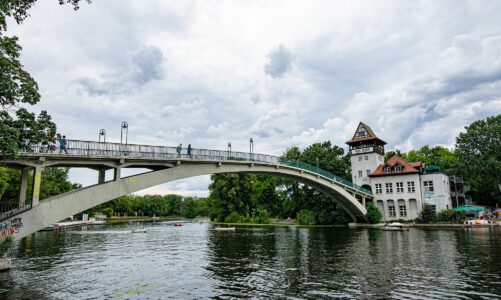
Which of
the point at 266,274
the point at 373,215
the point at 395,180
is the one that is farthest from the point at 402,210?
the point at 266,274

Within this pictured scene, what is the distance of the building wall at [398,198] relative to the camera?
57906 millimetres

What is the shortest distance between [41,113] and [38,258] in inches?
495

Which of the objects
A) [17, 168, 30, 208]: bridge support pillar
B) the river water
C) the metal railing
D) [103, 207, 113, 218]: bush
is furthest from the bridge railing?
[103, 207, 113, 218]: bush

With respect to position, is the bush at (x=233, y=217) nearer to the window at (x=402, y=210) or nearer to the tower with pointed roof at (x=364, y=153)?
the tower with pointed roof at (x=364, y=153)

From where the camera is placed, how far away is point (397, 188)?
60.2 m

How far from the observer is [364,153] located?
213 ft

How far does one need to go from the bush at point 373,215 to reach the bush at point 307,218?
992 cm

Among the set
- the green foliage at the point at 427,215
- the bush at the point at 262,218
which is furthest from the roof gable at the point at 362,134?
the bush at the point at 262,218

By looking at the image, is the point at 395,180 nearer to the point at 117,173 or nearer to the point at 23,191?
the point at 117,173

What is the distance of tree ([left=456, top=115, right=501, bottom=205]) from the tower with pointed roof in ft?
44.4

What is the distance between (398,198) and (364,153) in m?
10.3

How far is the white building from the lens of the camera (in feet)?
188

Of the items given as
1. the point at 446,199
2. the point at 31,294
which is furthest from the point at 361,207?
the point at 31,294

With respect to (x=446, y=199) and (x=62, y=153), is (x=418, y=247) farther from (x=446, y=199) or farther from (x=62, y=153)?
(x=446, y=199)
